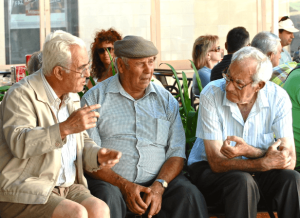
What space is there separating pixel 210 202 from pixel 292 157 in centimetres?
54

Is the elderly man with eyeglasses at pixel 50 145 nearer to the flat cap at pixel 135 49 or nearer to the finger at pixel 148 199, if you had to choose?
the finger at pixel 148 199

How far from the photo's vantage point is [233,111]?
244cm

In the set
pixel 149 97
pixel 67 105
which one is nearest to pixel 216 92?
pixel 149 97

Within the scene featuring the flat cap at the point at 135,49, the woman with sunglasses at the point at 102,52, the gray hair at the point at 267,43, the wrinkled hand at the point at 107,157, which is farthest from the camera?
the woman with sunglasses at the point at 102,52

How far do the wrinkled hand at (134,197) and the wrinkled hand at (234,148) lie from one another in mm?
466

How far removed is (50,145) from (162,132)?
91cm

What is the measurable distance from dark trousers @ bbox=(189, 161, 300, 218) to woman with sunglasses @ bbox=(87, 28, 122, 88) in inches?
79.1

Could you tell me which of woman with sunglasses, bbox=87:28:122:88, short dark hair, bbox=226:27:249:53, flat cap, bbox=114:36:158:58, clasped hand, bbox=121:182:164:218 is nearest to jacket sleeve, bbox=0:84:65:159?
clasped hand, bbox=121:182:164:218

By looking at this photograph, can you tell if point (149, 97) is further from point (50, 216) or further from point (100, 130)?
point (50, 216)

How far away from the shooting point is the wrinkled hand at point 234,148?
2.21 m

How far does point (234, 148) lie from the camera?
223 cm

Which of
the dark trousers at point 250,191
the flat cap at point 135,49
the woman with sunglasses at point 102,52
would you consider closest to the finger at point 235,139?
the dark trousers at point 250,191

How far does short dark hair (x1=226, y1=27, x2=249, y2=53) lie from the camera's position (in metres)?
4.62

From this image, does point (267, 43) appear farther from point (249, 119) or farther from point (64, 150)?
point (64, 150)
